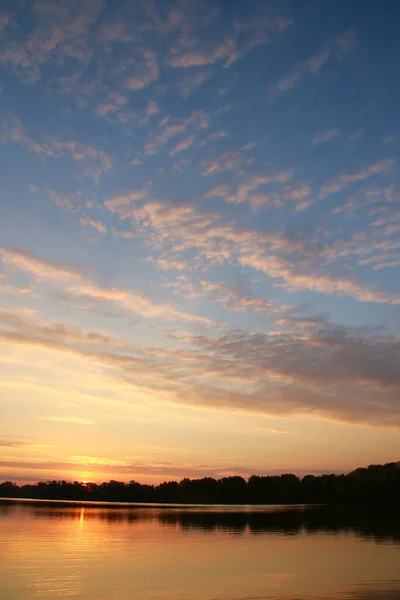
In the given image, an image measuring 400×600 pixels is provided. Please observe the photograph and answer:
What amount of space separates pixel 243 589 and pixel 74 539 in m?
33.6

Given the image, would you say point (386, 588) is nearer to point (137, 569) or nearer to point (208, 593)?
point (208, 593)

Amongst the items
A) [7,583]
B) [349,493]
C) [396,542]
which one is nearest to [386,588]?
[7,583]

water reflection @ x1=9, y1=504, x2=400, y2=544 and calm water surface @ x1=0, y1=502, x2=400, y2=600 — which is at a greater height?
calm water surface @ x1=0, y1=502, x2=400, y2=600

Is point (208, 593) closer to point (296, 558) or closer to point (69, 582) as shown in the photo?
point (69, 582)

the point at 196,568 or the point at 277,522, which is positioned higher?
the point at 196,568

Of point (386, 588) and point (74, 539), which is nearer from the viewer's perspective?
point (386, 588)

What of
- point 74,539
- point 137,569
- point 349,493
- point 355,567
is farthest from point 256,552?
point 349,493

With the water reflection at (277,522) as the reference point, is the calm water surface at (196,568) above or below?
above

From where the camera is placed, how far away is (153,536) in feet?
203

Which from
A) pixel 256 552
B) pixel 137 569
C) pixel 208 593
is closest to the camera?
pixel 208 593

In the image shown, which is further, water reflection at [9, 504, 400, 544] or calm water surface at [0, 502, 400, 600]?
water reflection at [9, 504, 400, 544]

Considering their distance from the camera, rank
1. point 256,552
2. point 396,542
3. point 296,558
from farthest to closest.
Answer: point 396,542, point 256,552, point 296,558

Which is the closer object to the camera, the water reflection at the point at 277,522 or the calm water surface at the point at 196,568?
the calm water surface at the point at 196,568

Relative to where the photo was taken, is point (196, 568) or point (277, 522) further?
point (277, 522)
